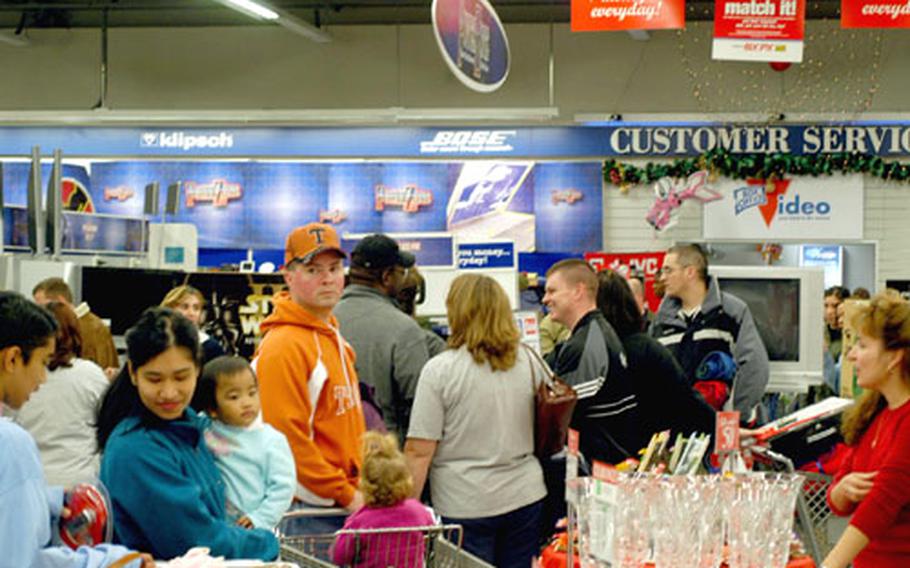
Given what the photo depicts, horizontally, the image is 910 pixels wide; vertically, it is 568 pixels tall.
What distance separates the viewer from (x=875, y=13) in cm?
991

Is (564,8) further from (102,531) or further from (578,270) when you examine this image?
(102,531)

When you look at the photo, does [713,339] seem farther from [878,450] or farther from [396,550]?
[396,550]

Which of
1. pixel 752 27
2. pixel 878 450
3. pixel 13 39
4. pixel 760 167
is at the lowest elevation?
pixel 878 450

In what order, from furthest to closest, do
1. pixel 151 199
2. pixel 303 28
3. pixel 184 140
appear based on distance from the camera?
pixel 184 140, pixel 303 28, pixel 151 199

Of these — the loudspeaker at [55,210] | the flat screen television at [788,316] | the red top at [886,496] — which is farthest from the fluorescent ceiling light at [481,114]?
the red top at [886,496]

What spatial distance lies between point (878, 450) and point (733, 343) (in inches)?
109

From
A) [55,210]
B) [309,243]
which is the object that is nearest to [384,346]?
[309,243]

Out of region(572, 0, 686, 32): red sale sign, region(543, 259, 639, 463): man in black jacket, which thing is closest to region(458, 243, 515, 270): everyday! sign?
region(572, 0, 686, 32): red sale sign

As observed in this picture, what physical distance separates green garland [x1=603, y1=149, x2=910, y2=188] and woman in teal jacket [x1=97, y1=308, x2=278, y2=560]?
1241 centimetres

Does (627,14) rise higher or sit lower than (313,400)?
higher

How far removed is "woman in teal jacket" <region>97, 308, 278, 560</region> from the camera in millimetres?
2623

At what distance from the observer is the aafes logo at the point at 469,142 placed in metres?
15.0

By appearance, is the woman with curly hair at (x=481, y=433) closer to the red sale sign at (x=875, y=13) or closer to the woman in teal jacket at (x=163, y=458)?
the woman in teal jacket at (x=163, y=458)

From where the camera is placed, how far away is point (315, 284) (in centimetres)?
406
